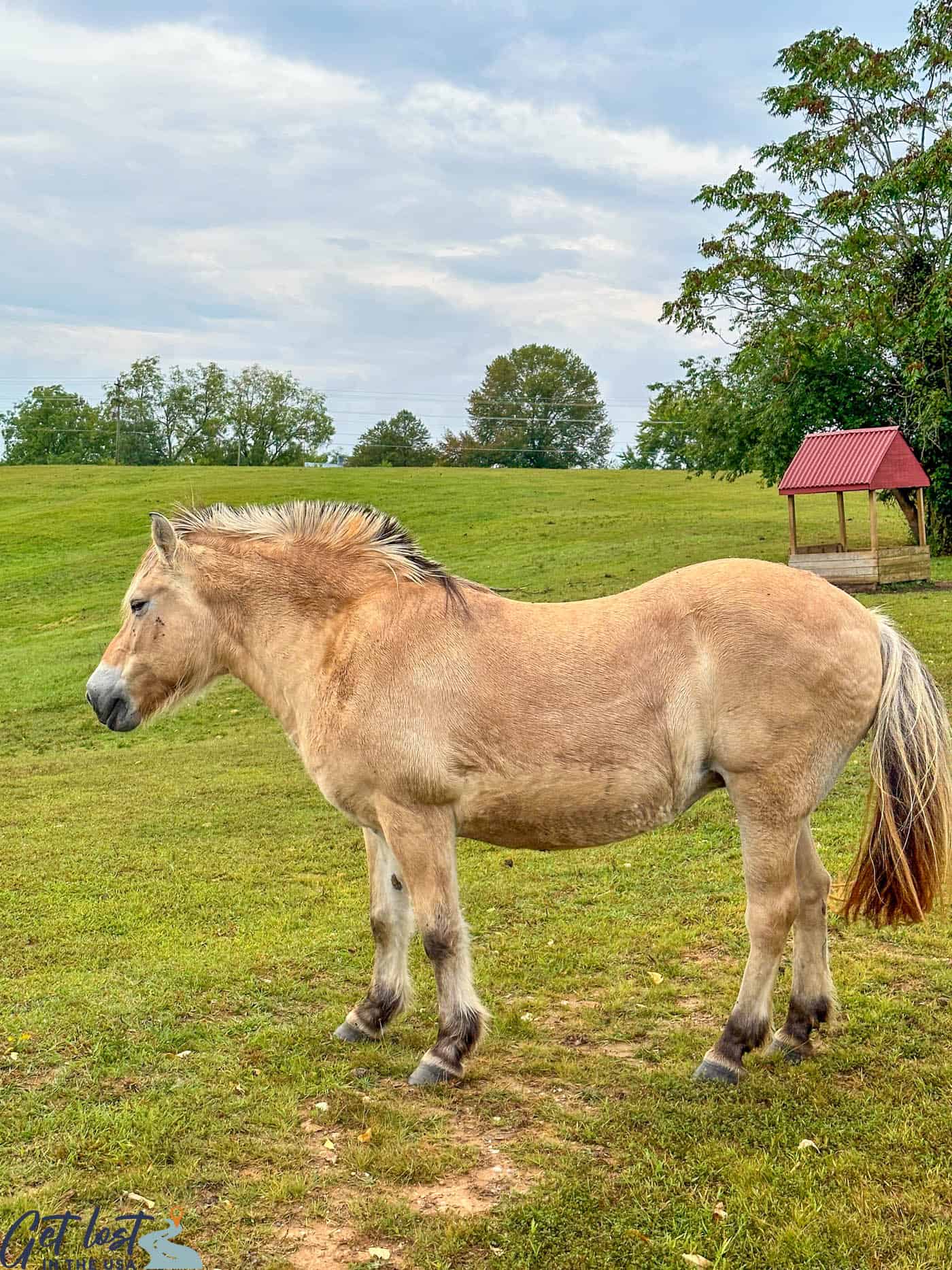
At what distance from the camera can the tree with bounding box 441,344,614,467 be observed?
86938 mm

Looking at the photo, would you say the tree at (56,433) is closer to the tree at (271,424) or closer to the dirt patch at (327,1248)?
the tree at (271,424)

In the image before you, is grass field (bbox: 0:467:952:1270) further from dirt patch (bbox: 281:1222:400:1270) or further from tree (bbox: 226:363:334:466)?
tree (bbox: 226:363:334:466)

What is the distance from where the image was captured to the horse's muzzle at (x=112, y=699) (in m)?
4.96

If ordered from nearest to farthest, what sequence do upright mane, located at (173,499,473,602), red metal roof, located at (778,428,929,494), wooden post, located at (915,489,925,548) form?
upright mane, located at (173,499,473,602), red metal roof, located at (778,428,929,494), wooden post, located at (915,489,925,548)

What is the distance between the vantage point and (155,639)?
5051 mm

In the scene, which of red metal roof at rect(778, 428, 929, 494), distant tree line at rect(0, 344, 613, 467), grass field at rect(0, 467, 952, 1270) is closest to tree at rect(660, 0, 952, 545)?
red metal roof at rect(778, 428, 929, 494)

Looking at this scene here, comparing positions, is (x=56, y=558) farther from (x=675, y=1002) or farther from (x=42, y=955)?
(x=675, y=1002)

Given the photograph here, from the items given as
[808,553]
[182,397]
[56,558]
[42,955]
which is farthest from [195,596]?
[182,397]

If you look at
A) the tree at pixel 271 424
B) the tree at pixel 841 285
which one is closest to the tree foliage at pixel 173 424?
the tree at pixel 271 424

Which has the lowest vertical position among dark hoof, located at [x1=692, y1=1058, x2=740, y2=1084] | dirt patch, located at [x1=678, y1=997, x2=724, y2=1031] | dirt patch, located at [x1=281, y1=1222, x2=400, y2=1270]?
dirt patch, located at [x1=678, y1=997, x2=724, y2=1031]

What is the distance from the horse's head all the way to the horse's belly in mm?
1622

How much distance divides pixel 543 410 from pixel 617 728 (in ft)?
288

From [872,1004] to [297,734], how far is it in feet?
10.7

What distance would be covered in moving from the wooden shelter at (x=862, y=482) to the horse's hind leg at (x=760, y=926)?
58.8 feet
